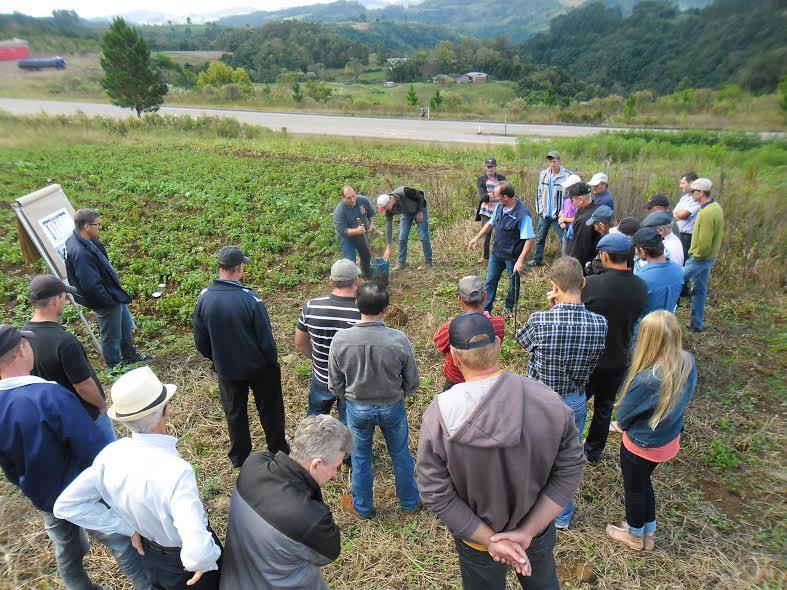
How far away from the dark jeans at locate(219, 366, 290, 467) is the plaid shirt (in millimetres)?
2111

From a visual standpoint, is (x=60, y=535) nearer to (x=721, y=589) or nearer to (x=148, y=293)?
Answer: (x=721, y=589)

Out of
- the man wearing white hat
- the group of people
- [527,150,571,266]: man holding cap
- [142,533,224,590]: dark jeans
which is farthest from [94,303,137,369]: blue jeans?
[527,150,571,266]: man holding cap

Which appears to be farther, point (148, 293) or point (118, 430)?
A: point (148, 293)

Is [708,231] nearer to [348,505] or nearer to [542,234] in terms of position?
[542,234]

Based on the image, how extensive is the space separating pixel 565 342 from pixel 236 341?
2412 millimetres

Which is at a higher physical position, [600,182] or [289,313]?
[600,182]

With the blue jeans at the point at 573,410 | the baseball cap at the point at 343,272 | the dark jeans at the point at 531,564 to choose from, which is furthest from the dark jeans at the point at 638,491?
the baseball cap at the point at 343,272

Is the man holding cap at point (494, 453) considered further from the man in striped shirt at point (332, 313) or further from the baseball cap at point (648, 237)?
the baseball cap at point (648, 237)

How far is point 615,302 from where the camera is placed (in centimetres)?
343

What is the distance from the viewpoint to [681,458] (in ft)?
12.9

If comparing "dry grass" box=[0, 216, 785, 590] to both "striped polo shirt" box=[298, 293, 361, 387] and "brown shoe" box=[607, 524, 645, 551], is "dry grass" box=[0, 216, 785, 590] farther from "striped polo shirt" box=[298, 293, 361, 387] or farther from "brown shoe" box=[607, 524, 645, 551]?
"striped polo shirt" box=[298, 293, 361, 387]

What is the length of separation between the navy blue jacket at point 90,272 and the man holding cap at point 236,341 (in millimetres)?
1928

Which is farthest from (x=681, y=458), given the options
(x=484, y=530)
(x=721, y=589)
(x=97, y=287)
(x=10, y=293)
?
(x=10, y=293)

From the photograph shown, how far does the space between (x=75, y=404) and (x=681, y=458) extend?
4540 mm
